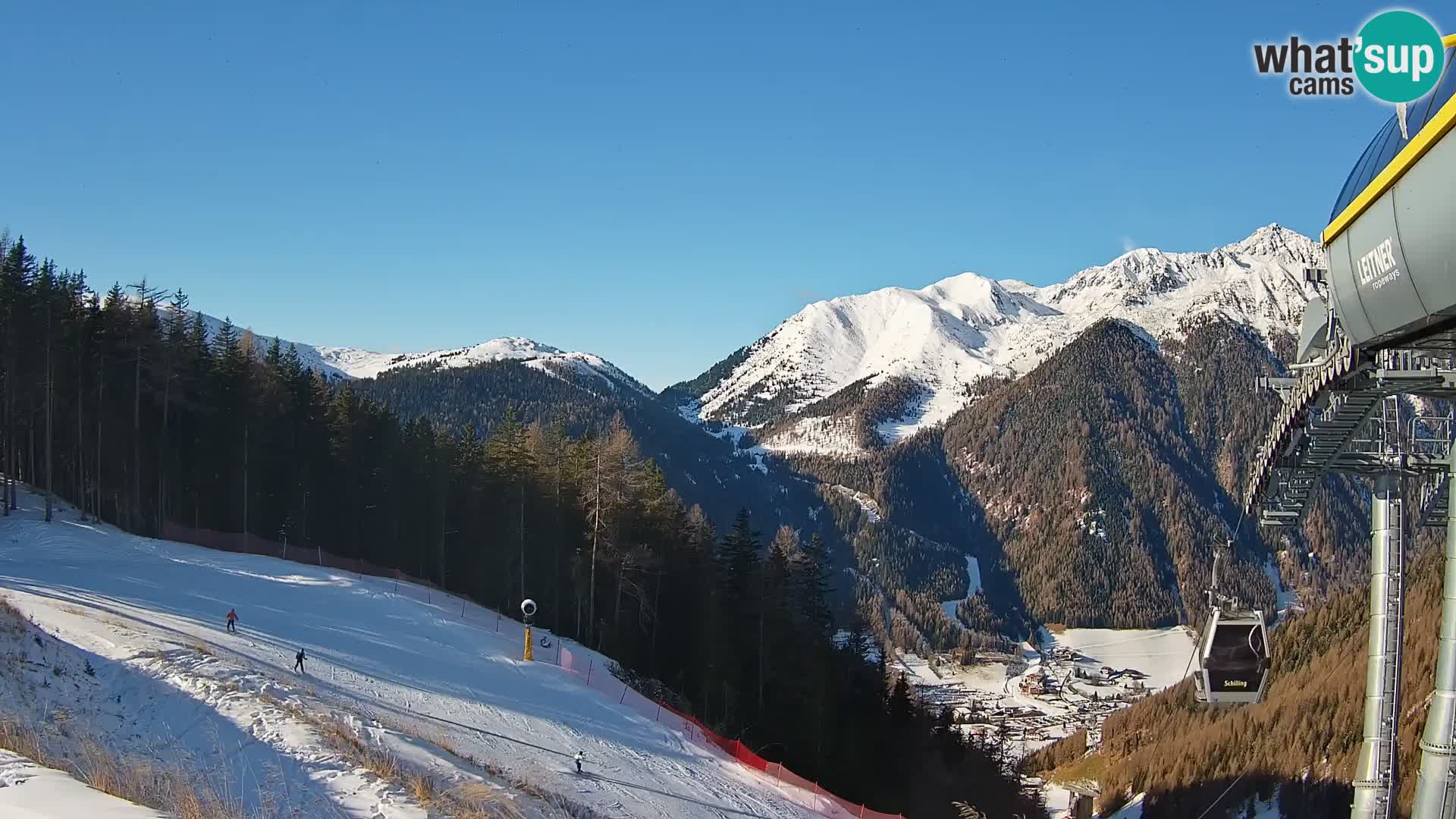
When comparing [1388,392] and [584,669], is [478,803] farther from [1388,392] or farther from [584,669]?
[584,669]

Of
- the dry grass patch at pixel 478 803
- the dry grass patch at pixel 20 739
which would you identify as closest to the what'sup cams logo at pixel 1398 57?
the dry grass patch at pixel 478 803

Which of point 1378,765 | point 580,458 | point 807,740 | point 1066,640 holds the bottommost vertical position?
point 1066,640

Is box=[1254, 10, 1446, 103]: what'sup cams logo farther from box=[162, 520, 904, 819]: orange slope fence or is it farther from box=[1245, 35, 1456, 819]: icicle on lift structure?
box=[162, 520, 904, 819]: orange slope fence

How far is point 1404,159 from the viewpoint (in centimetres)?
675

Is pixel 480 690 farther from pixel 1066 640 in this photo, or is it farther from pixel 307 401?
pixel 1066 640

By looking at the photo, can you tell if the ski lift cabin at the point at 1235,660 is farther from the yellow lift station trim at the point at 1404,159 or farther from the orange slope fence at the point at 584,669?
the orange slope fence at the point at 584,669

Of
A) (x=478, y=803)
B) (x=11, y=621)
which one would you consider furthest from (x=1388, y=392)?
(x=11, y=621)

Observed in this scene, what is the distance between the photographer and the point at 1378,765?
13148 millimetres

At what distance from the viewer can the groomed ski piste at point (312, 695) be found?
13273 millimetres

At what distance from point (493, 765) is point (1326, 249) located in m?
14.7

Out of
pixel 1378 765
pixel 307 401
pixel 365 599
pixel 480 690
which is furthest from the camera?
pixel 307 401

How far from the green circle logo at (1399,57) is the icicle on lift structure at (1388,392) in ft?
0.61

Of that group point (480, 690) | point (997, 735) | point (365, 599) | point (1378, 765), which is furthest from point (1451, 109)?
point (997, 735)

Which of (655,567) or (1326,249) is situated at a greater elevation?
(1326,249)
